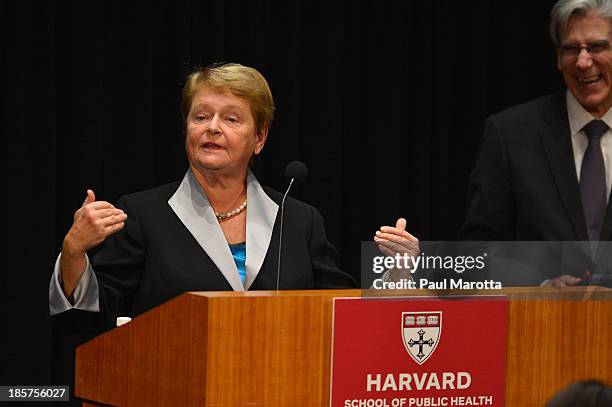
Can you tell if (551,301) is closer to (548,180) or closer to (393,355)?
(393,355)

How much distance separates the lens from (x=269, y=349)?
229 cm

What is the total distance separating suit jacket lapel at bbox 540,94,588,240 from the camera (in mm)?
3273

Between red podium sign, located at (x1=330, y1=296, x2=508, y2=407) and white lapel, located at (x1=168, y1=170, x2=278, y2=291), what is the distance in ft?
2.38

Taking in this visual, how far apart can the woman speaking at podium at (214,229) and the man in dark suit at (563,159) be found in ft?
1.74

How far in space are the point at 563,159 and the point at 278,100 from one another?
2.20 meters

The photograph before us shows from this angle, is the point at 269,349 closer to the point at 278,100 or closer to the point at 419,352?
the point at 419,352

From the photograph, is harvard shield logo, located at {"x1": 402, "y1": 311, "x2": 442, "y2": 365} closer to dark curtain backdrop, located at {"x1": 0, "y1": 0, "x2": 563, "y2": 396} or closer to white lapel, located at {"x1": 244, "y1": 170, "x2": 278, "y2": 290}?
white lapel, located at {"x1": 244, "y1": 170, "x2": 278, "y2": 290}

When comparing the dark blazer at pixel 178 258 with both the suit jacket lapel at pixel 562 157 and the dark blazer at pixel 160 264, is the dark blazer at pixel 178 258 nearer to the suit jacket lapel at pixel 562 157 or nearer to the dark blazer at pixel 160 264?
the dark blazer at pixel 160 264

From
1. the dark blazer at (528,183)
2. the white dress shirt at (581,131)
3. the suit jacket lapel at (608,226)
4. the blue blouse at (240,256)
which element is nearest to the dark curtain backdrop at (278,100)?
the blue blouse at (240,256)

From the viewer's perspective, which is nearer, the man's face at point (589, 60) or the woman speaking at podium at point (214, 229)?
the woman speaking at podium at point (214, 229)

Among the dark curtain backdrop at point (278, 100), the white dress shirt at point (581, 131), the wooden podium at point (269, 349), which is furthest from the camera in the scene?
the dark curtain backdrop at point (278, 100)

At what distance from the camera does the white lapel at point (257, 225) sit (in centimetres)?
304

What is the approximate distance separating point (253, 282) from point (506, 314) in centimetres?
83

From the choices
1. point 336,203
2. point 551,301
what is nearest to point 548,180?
point 551,301
